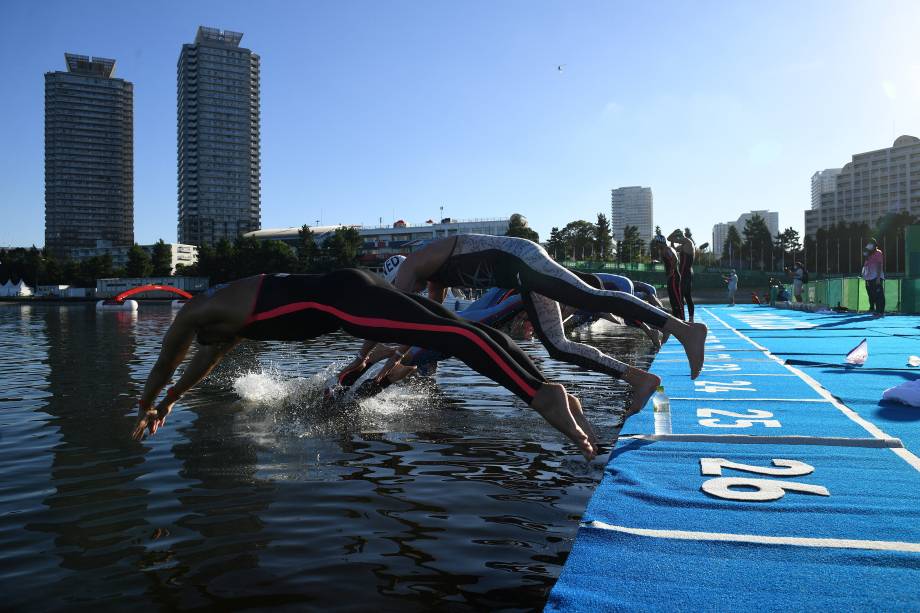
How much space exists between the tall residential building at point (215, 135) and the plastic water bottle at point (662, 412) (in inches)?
7754

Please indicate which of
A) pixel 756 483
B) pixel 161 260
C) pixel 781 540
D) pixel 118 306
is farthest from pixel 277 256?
pixel 781 540

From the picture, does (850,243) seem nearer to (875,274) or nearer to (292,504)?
(875,274)

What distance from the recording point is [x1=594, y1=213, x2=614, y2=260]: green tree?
152 meters

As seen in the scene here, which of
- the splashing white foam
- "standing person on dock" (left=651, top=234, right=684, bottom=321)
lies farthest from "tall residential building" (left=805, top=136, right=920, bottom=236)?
the splashing white foam

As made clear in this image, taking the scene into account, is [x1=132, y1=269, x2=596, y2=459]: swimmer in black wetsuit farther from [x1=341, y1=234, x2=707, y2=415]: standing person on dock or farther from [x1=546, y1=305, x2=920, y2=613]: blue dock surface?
[x1=341, y1=234, x2=707, y2=415]: standing person on dock

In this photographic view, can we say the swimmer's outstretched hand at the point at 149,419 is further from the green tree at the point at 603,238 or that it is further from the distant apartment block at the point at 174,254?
the distant apartment block at the point at 174,254

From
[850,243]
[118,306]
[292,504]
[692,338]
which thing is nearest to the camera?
[292,504]

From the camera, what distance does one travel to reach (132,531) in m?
3.92

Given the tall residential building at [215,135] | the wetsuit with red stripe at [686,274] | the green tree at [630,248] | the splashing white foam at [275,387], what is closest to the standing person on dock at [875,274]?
the wetsuit with red stripe at [686,274]

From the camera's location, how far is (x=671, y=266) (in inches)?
540

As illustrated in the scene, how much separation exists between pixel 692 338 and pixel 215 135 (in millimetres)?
200445

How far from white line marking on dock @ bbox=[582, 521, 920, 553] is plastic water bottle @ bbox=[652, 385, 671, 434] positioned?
2184 millimetres

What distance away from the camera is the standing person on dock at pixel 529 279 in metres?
5.37

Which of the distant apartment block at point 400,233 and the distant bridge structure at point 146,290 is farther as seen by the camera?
the distant apartment block at point 400,233
